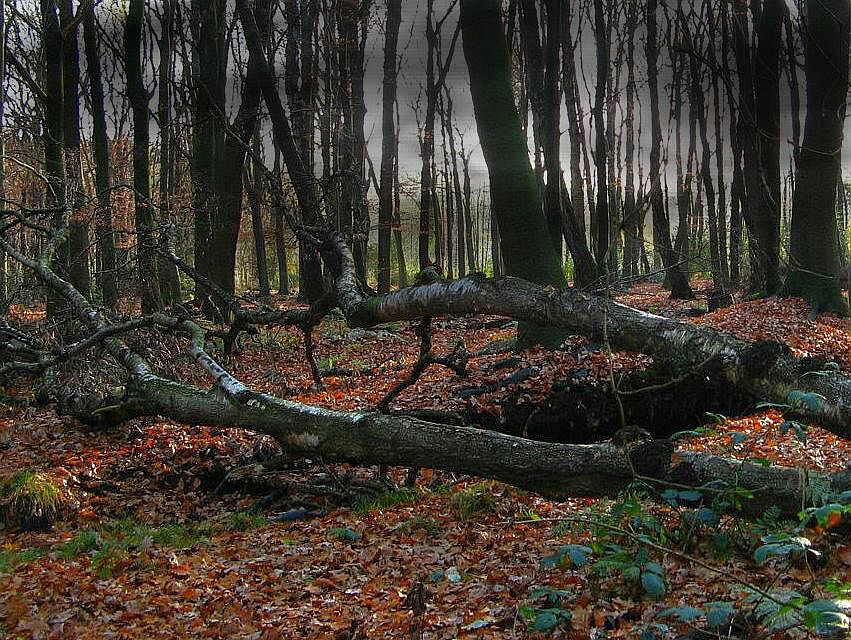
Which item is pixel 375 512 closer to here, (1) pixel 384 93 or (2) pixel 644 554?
(2) pixel 644 554

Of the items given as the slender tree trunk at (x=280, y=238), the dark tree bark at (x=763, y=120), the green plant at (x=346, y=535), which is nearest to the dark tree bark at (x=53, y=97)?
the slender tree trunk at (x=280, y=238)

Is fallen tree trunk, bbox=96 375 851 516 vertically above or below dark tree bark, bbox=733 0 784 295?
below

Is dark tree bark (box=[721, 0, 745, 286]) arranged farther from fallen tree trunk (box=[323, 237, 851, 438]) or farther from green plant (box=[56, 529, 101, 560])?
green plant (box=[56, 529, 101, 560])

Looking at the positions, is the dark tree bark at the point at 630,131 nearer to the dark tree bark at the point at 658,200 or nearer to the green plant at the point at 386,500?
the dark tree bark at the point at 658,200

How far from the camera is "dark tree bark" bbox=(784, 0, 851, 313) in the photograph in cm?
1130

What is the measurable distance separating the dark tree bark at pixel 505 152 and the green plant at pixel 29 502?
6168 millimetres

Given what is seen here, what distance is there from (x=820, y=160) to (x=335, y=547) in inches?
447

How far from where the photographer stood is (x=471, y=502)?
508cm

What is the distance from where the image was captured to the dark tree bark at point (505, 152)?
9.07 meters

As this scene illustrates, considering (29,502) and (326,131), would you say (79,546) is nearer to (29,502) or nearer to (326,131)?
(29,502)

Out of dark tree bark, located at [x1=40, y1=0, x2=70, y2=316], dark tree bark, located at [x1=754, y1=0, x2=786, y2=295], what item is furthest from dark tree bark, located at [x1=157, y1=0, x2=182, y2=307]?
dark tree bark, located at [x1=754, y1=0, x2=786, y2=295]

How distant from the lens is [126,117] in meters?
22.8

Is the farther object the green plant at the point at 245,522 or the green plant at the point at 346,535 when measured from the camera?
the green plant at the point at 245,522

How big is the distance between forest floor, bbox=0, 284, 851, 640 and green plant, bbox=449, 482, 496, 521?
0.4 inches
